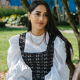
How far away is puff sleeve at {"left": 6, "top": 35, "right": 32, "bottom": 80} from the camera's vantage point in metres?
1.82

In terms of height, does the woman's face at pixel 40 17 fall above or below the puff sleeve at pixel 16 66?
above

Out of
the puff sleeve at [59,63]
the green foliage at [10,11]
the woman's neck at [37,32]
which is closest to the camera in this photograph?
the puff sleeve at [59,63]

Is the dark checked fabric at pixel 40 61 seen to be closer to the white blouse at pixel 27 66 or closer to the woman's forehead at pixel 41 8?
the white blouse at pixel 27 66

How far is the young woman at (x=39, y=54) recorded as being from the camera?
1822 mm

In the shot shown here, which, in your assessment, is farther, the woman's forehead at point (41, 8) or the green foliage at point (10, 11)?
the green foliage at point (10, 11)

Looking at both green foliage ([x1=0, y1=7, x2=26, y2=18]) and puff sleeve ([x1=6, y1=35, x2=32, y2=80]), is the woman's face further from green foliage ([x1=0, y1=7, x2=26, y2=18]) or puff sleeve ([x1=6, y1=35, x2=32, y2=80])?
green foliage ([x1=0, y1=7, x2=26, y2=18])

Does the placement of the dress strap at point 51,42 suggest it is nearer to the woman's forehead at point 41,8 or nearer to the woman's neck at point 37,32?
the woman's neck at point 37,32

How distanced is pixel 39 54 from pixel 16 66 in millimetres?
305

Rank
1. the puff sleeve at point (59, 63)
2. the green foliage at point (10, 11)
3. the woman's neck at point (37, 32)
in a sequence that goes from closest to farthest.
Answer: the puff sleeve at point (59, 63) < the woman's neck at point (37, 32) < the green foliage at point (10, 11)

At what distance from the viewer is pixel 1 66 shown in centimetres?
468

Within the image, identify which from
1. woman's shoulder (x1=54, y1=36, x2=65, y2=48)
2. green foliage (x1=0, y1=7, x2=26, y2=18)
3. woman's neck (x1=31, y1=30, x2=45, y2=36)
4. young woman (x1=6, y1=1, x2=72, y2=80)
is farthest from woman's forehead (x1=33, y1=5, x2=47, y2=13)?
green foliage (x1=0, y1=7, x2=26, y2=18)

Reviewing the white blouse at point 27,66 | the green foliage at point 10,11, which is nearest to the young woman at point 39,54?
the white blouse at point 27,66

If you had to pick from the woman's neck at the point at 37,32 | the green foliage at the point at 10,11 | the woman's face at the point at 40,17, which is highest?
the woman's face at the point at 40,17

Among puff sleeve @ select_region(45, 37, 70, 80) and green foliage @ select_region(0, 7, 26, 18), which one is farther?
green foliage @ select_region(0, 7, 26, 18)
